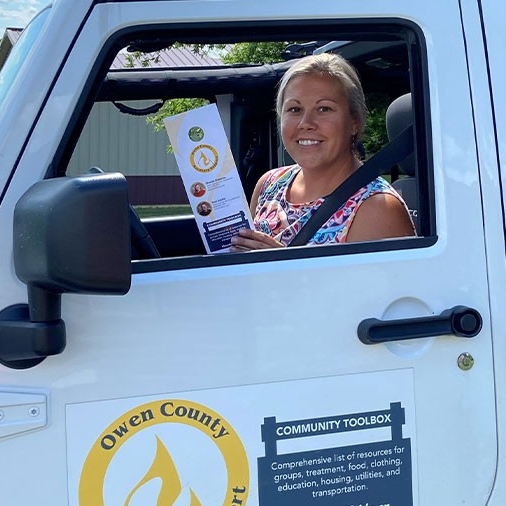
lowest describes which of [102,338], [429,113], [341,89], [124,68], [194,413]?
[194,413]

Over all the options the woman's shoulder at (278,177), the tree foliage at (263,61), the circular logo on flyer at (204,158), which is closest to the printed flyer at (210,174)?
the circular logo on flyer at (204,158)

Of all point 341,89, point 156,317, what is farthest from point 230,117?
point 156,317

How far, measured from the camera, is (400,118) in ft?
7.82

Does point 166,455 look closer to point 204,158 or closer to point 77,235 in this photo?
point 77,235

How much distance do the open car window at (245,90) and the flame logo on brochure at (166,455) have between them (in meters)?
0.31

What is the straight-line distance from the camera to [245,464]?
1.66 m

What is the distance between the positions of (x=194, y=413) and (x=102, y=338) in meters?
0.25

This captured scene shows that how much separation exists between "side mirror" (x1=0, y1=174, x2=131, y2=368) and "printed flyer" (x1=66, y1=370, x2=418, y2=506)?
13.0 inches

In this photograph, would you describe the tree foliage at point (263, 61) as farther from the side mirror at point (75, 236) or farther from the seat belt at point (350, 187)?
the side mirror at point (75, 236)

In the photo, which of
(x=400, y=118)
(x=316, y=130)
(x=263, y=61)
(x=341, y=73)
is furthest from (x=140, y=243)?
(x=263, y=61)

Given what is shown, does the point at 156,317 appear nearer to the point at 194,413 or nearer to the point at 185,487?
the point at 194,413

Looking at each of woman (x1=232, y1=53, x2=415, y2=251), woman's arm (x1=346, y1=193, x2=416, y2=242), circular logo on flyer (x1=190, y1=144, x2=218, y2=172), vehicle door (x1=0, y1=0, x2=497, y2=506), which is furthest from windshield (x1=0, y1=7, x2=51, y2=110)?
woman's arm (x1=346, y1=193, x2=416, y2=242)

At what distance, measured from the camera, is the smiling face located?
231 centimetres

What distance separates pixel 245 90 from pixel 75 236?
1.98 metres
